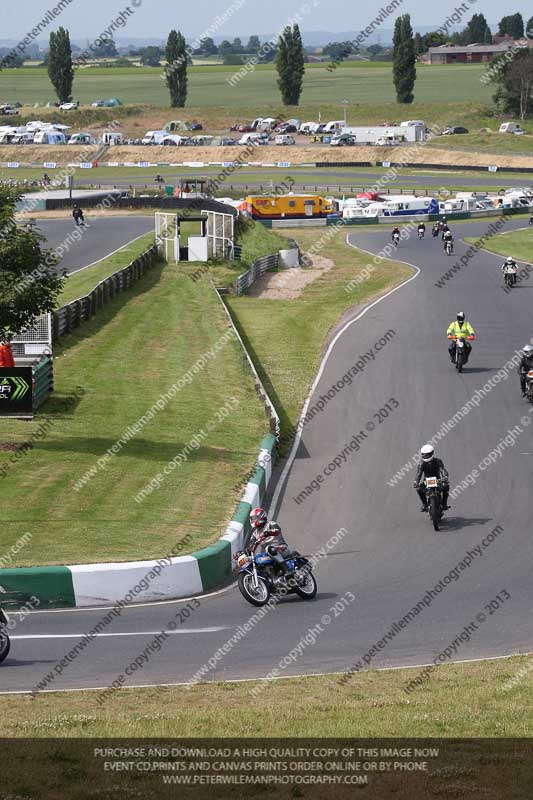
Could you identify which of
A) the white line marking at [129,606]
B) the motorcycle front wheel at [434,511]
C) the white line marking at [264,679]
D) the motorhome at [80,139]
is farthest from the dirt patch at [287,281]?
the motorhome at [80,139]

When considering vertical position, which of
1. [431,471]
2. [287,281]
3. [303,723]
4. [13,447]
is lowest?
[287,281]

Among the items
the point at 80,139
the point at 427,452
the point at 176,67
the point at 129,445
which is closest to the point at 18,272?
the point at 129,445

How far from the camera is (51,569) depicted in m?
16.2

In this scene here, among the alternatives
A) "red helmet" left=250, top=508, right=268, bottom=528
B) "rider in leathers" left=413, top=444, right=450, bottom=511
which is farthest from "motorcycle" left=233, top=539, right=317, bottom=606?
"rider in leathers" left=413, top=444, right=450, bottom=511

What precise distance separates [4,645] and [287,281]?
44896mm

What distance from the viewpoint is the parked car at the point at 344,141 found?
404 feet

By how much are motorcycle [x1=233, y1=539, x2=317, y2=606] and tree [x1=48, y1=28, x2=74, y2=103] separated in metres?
140

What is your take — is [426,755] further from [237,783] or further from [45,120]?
[45,120]

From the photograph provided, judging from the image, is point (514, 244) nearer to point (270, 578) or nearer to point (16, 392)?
point (16, 392)

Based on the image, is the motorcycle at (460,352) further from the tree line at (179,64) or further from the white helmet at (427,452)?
the tree line at (179,64)

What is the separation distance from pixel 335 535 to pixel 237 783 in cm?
1161

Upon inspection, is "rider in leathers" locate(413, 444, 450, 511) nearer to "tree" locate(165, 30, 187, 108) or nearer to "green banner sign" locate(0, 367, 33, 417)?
"green banner sign" locate(0, 367, 33, 417)

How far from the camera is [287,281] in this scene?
57.4 m

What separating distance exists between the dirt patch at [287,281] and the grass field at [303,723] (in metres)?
40.6
